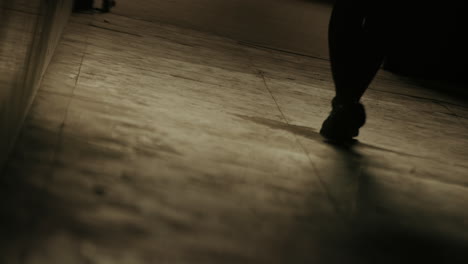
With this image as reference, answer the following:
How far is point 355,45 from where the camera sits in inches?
79.4

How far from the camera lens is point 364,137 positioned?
2238 millimetres

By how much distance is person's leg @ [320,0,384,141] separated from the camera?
2.01 m

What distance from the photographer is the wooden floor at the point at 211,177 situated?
3.59ft

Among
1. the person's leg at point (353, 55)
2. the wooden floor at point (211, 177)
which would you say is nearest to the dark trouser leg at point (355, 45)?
the person's leg at point (353, 55)

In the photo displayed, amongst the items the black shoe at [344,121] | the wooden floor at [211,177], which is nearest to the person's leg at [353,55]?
the black shoe at [344,121]

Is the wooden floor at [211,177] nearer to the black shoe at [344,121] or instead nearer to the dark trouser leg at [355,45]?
the black shoe at [344,121]

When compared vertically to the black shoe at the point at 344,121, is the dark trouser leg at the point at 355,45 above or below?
above

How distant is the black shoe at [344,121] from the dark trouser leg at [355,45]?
0.10 feet

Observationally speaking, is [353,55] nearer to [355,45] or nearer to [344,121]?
[355,45]

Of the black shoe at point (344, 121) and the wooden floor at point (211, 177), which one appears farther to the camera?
the black shoe at point (344, 121)

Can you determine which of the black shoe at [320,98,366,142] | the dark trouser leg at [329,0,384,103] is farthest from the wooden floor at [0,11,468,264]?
the dark trouser leg at [329,0,384,103]

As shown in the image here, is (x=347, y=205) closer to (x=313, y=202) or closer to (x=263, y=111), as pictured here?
(x=313, y=202)

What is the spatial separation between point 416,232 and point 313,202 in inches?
9.2

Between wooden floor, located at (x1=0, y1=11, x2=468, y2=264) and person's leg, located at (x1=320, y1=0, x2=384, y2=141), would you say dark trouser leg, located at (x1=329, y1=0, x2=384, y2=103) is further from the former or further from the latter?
wooden floor, located at (x1=0, y1=11, x2=468, y2=264)
